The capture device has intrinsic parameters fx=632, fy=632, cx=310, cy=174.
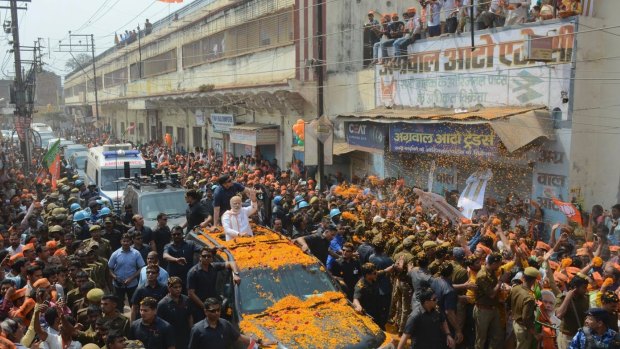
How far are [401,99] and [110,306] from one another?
1244 centimetres

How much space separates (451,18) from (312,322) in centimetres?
1060

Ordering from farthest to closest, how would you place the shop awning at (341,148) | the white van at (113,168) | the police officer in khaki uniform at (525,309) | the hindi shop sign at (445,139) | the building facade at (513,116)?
1. the shop awning at (341,148)
2. the white van at (113,168)
3. the hindi shop sign at (445,139)
4. the building facade at (513,116)
5. the police officer in khaki uniform at (525,309)

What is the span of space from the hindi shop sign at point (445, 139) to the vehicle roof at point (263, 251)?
5919mm

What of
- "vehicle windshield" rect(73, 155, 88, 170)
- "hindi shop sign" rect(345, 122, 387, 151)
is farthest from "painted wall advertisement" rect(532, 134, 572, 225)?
"vehicle windshield" rect(73, 155, 88, 170)

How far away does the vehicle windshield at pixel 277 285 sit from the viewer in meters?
7.15

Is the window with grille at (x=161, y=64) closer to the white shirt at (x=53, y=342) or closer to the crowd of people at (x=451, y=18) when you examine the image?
the crowd of people at (x=451, y=18)

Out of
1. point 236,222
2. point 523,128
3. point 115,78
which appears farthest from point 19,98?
point 115,78

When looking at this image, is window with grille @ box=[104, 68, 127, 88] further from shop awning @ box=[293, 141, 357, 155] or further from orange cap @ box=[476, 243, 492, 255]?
orange cap @ box=[476, 243, 492, 255]

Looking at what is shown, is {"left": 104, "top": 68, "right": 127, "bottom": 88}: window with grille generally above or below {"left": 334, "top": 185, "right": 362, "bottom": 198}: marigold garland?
above

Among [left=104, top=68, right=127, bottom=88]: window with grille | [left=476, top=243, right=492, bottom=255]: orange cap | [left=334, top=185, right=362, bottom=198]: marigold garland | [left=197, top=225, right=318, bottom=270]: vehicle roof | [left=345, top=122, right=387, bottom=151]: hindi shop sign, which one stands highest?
[left=104, top=68, right=127, bottom=88]: window with grille

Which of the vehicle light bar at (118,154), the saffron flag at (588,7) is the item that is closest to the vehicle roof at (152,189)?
the vehicle light bar at (118,154)

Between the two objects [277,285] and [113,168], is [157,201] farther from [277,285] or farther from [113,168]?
[277,285]

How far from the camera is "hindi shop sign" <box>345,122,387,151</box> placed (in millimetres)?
16672

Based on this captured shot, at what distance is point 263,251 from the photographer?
8.01 metres
